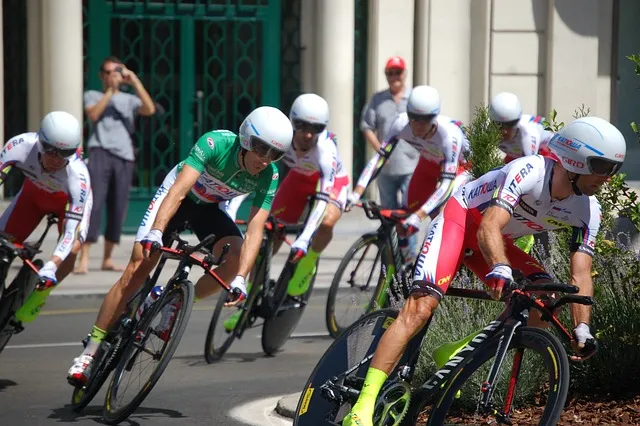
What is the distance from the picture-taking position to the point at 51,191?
29.0 ft

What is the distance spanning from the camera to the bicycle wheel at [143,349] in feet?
23.7

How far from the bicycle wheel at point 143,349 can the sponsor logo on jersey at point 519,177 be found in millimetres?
1949

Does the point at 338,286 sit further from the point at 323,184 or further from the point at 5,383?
the point at 5,383

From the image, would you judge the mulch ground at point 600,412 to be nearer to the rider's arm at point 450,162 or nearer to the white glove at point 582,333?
the white glove at point 582,333

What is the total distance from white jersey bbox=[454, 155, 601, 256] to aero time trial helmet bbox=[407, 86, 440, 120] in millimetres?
4010

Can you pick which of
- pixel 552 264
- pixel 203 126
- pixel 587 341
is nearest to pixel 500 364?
pixel 587 341

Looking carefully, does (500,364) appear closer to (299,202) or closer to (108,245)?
(299,202)

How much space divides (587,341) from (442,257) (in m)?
0.82

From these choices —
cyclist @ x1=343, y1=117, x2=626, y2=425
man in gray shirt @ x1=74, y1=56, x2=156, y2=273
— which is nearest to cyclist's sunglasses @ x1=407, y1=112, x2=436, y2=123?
cyclist @ x1=343, y1=117, x2=626, y2=425

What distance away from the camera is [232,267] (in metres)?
8.17

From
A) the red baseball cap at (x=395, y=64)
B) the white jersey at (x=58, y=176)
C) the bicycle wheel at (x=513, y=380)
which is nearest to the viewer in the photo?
the bicycle wheel at (x=513, y=380)

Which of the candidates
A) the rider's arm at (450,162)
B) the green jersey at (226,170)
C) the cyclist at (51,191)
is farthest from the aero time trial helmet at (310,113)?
the green jersey at (226,170)

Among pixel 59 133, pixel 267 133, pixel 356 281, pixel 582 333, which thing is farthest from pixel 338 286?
pixel 582 333

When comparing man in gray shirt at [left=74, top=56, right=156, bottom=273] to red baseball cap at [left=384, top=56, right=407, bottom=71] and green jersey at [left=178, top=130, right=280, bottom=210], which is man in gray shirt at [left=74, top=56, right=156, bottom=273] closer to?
red baseball cap at [left=384, top=56, right=407, bottom=71]
